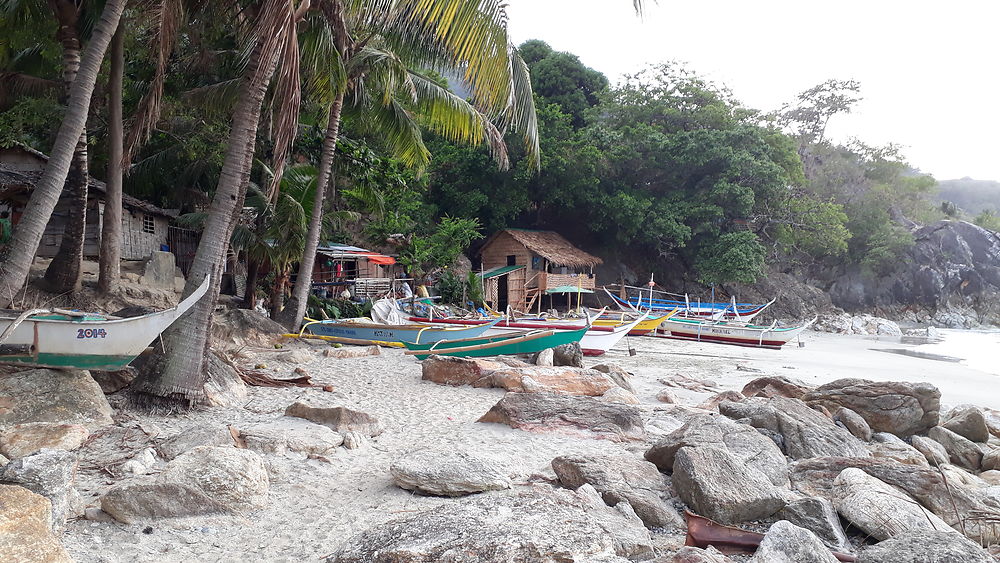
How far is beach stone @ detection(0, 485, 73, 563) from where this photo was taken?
95.9 inches

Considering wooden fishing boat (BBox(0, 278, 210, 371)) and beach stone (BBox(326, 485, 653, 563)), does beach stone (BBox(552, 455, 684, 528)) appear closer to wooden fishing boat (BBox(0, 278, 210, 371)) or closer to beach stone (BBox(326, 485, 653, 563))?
beach stone (BBox(326, 485, 653, 563))

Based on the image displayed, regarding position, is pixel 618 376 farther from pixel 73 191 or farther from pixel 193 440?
pixel 73 191

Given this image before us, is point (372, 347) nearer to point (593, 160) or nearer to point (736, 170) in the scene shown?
point (593, 160)

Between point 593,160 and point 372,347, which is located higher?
point 593,160

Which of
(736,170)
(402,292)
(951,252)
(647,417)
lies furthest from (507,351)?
(951,252)

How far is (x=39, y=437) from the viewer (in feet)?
14.1

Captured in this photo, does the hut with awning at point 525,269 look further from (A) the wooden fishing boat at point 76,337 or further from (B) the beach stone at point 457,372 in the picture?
(A) the wooden fishing boat at point 76,337

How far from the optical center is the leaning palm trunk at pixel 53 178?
5902mm

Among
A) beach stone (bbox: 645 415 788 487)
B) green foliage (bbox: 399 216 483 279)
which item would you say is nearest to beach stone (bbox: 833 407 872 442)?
beach stone (bbox: 645 415 788 487)

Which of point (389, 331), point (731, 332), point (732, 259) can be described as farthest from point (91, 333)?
point (732, 259)

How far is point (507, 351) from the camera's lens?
1162cm

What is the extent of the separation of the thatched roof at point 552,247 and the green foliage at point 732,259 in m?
5.51

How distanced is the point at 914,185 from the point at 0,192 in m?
50.0

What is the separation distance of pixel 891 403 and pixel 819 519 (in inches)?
195
